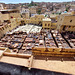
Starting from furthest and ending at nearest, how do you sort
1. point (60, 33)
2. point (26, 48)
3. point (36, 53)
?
point (60, 33) → point (26, 48) → point (36, 53)

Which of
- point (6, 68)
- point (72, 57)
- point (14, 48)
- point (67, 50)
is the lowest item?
point (14, 48)

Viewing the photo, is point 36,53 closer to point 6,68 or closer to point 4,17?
point 6,68

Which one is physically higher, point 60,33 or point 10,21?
point 10,21

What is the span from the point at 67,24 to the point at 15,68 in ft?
52.6

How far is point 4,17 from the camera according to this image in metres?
29.7

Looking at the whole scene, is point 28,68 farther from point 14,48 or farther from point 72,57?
point 14,48

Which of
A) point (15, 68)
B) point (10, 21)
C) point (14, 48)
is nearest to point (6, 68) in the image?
point (15, 68)

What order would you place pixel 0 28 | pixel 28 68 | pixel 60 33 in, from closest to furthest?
pixel 28 68 → pixel 60 33 → pixel 0 28

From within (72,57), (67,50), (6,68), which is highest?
(6,68)

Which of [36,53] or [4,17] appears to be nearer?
[36,53]

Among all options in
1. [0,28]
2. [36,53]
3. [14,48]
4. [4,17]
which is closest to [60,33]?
[36,53]

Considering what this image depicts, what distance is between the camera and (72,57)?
27.1 feet

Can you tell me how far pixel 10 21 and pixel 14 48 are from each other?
19.0m

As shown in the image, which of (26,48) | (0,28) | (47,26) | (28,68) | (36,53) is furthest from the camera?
(47,26)
